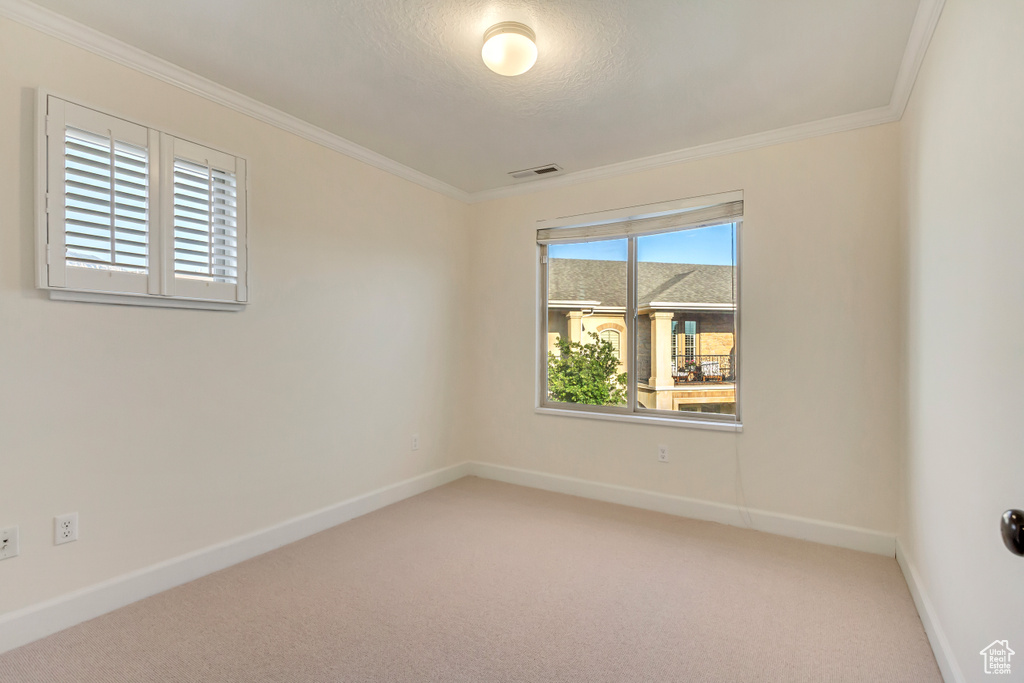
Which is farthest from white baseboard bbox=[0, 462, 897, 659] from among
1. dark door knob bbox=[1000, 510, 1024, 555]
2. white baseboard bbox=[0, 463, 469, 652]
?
dark door knob bbox=[1000, 510, 1024, 555]

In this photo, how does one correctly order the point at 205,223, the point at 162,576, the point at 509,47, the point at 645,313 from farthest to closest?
the point at 645,313 < the point at 205,223 < the point at 162,576 < the point at 509,47

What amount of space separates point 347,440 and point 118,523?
1.30 meters

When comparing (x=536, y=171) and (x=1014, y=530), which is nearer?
(x=1014, y=530)

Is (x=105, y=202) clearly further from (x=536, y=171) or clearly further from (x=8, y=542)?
(x=536, y=171)

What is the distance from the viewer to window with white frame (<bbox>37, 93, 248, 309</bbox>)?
6.65 ft

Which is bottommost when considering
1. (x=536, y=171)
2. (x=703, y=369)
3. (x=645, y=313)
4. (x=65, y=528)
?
(x=65, y=528)

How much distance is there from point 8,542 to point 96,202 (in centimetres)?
142

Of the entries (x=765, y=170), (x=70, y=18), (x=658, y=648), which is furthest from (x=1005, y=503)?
Result: (x=70, y=18)

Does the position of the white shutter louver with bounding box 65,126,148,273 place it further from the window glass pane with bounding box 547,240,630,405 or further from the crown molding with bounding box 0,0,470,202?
the window glass pane with bounding box 547,240,630,405

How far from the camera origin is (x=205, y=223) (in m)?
2.52

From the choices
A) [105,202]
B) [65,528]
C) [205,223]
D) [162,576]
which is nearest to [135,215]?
[105,202]

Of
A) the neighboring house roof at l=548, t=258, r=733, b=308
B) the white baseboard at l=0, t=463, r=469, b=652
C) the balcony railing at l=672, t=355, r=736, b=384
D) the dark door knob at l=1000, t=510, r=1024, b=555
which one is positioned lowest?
the white baseboard at l=0, t=463, r=469, b=652

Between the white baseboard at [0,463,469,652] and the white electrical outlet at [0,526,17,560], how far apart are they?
230 millimetres

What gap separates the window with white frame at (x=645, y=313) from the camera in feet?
11.1
